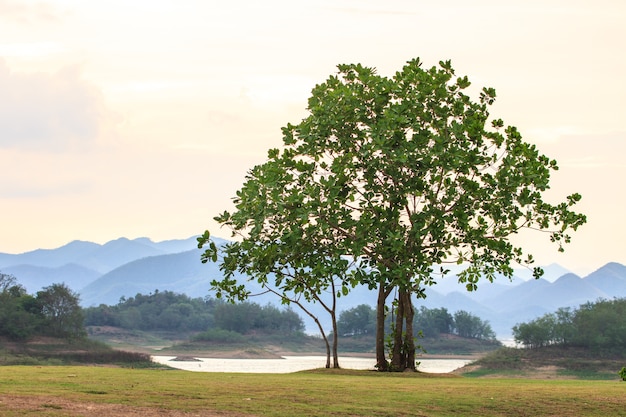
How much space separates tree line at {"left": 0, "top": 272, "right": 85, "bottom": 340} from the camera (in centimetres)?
9575

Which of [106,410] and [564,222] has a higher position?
[564,222]

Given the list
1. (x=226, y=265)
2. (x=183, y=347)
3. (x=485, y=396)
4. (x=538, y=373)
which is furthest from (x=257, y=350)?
(x=485, y=396)

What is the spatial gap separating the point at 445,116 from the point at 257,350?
107m

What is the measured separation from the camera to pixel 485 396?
20.2 meters

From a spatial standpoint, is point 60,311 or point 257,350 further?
point 257,350

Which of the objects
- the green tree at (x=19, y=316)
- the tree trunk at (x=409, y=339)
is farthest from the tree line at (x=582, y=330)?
the tree trunk at (x=409, y=339)

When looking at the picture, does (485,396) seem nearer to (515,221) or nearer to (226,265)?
(515,221)

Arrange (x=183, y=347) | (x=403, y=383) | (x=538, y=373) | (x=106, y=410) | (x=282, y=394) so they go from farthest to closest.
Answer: (x=183, y=347)
(x=538, y=373)
(x=403, y=383)
(x=282, y=394)
(x=106, y=410)

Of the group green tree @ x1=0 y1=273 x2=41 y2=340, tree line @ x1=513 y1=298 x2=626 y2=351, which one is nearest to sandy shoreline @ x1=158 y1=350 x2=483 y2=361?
green tree @ x1=0 y1=273 x2=41 y2=340

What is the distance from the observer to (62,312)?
10106 centimetres

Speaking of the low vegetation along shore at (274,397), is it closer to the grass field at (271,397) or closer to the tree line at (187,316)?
the grass field at (271,397)

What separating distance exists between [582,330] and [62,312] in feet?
194

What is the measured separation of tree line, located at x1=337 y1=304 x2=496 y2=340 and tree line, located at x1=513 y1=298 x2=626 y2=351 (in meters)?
38.5

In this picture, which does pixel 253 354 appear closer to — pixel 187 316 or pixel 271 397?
pixel 187 316
